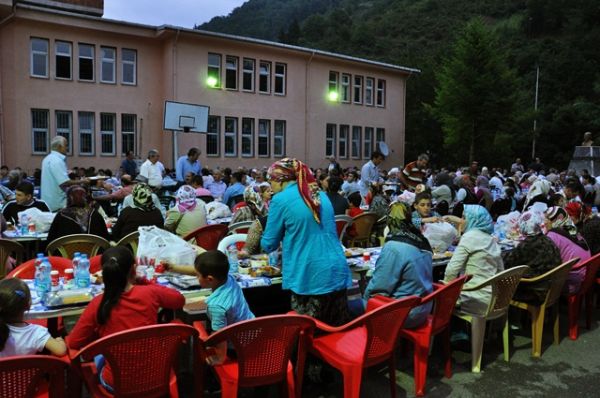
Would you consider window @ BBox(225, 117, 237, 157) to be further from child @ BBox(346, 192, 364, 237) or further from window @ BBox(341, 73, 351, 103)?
child @ BBox(346, 192, 364, 237)

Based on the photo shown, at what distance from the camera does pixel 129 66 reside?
2198 cm

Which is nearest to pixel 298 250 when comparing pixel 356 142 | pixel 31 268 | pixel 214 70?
pixel 31 268

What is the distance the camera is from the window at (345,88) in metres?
28.0

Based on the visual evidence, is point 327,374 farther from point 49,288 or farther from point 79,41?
point 79,41

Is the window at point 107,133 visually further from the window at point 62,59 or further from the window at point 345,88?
the window at point 345,88

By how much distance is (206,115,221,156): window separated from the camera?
2372 cm

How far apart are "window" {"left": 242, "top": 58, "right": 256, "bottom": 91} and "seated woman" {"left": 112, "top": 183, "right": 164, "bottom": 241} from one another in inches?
759

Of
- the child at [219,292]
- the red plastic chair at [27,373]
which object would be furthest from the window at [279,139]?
the red plastic chair at [27,373]

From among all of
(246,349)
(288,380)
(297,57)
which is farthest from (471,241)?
(297,57)

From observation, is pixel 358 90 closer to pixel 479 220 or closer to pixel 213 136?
pixel 213 136

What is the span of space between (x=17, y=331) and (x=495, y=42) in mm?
34535

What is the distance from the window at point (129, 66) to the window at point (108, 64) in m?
0.38

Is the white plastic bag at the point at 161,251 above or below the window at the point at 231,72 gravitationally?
below

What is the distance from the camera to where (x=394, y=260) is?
4.03 m
